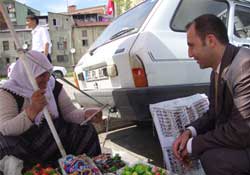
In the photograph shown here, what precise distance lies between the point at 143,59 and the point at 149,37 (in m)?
0.25

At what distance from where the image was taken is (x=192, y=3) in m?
3.68

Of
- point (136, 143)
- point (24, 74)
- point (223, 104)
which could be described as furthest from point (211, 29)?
point (136, 143)

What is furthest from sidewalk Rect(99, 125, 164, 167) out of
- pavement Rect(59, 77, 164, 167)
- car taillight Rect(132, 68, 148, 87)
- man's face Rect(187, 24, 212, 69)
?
man's face Rect(187, 24, 212, 69)

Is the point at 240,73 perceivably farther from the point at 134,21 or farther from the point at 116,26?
the point at 116,26

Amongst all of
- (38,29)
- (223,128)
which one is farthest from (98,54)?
(38,29)

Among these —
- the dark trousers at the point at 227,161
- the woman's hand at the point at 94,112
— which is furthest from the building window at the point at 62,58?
the dark trousers at the point at 227,161

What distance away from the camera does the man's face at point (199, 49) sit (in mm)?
2174

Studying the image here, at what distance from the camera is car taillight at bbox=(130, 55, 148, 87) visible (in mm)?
3182

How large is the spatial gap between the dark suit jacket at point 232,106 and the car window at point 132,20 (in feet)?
5.26

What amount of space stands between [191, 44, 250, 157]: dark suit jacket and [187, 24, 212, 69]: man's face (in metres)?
0.13

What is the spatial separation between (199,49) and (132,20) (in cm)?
189

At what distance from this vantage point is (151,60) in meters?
3.18

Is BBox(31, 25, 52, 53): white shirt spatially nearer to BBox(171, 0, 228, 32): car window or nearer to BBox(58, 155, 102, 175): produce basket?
BBox(171, 0, 228, 32): car window

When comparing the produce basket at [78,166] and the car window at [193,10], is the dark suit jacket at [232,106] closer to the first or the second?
the produce basket at [78,166]
